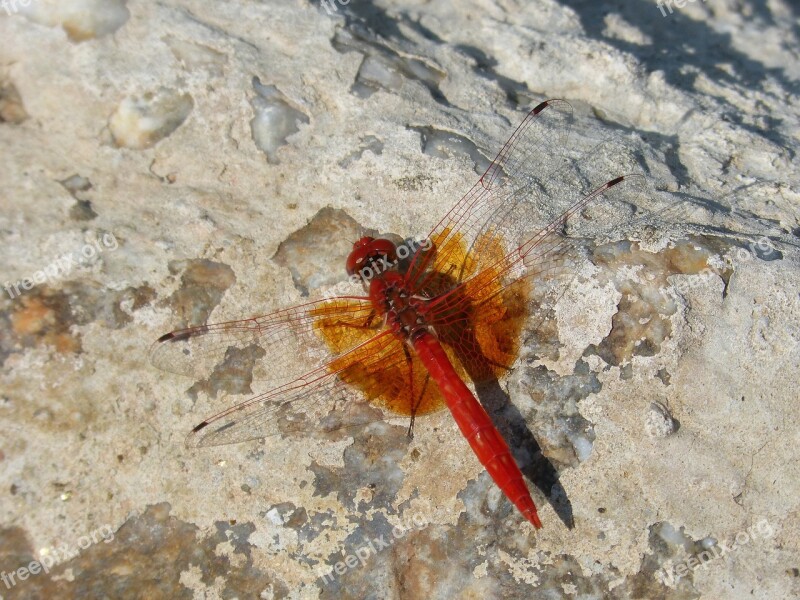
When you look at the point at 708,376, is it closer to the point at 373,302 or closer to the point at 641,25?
the point at 373,302

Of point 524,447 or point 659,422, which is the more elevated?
point 659,422

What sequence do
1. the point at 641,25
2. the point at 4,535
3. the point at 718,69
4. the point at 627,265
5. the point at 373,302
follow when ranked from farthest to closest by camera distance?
the point at 641,25
the point at 718,69
the point at 373,302
the point at 627,265
the point at 4,535

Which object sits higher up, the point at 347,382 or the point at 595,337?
the point at 595,337

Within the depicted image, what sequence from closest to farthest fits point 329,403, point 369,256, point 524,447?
point 524,447 < point 329,403 < point 369,256

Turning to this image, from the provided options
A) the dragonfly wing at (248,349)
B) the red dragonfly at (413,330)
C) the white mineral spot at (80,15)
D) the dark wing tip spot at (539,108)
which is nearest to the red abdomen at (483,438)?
the red dragonfly at (413,330)

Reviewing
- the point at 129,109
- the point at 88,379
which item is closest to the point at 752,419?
the point at 88,379

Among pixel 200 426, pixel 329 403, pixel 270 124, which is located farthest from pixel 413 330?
pixel 270 124

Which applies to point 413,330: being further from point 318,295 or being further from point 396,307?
point 318,295
